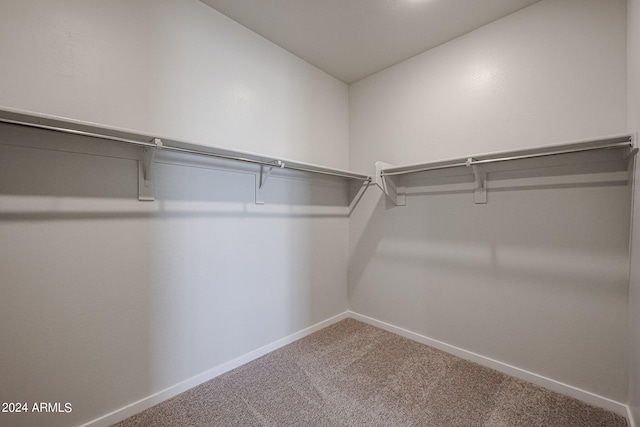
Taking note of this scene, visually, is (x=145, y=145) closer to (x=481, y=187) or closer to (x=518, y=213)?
(x=481, y=187)

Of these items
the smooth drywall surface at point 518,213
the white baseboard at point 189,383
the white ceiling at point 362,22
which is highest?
the white ceiling at point 362,22

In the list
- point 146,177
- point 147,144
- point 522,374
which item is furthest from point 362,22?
point 522,374

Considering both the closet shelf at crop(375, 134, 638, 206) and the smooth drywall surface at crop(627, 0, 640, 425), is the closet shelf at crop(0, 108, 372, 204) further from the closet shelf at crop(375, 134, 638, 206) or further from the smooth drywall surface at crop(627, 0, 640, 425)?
the smooth drywall surface at crop(627, 0, 640, 425)

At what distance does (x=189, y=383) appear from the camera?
64.2 inches

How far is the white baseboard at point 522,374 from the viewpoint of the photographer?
144cm

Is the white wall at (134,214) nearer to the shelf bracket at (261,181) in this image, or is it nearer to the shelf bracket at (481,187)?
the shelf bracket at (261,181)

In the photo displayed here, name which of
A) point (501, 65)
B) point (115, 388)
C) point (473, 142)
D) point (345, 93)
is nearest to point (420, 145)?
point (473, 142)

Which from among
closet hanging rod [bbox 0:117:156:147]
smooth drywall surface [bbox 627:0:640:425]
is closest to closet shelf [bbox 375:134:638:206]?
smooth drywall surface [bbox 627:0:640:425]

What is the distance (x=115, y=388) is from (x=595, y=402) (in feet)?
8.56

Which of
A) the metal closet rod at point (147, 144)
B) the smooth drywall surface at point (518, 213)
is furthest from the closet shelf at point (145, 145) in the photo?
the smooth drywall surface at point (518, 213)

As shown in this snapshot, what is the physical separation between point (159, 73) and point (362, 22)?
1.37 meters

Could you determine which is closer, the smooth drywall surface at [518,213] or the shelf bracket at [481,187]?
the smooth drywall surface at [518,213]

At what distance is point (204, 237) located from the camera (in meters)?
1.70

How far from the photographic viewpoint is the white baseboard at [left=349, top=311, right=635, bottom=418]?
4.74ft
